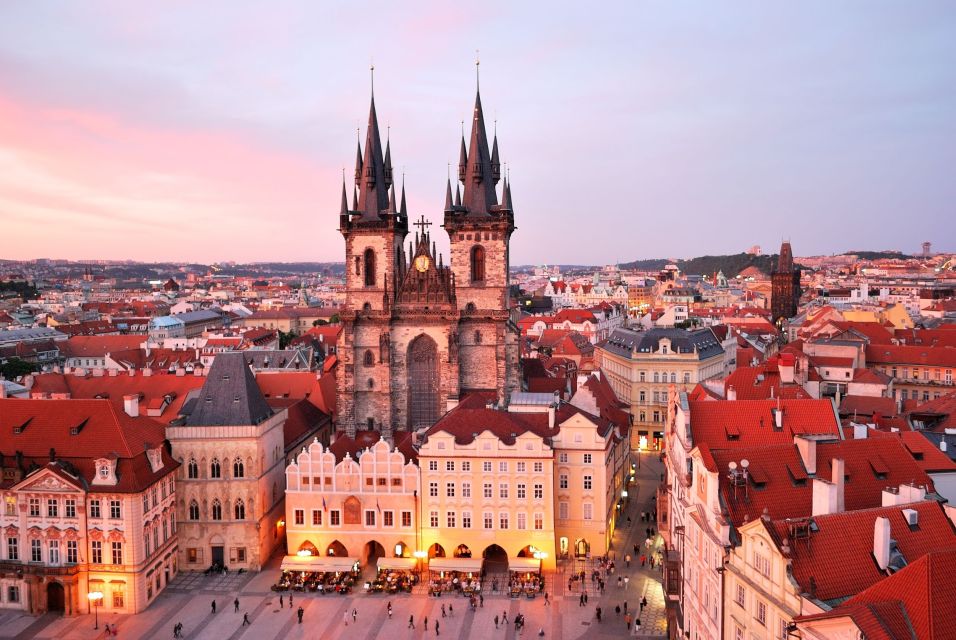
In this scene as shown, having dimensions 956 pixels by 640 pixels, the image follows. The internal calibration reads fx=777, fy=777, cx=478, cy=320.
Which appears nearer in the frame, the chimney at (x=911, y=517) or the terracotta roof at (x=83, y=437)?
the chimney at (x=911, y=517)

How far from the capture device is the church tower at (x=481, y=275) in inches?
3091

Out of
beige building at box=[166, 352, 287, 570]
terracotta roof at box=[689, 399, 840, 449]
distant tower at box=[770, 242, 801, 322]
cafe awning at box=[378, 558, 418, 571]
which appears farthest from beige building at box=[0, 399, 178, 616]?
distant tower at box=[770, 242, 801, 322]

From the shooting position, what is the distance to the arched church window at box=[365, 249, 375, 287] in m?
80.8

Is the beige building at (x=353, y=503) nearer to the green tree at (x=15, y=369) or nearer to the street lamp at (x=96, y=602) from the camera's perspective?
the street lamp at (x=96, y=602)

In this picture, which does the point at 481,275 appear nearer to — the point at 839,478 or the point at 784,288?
the point at 839,478

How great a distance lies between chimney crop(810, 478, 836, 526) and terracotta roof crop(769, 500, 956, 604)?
94.5 inches

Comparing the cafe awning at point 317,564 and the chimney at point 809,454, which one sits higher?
the chimney at point 809,454

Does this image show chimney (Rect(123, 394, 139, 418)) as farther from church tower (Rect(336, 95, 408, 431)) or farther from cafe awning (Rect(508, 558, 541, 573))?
cafe awning (Rect(508, 558, 541, 573))

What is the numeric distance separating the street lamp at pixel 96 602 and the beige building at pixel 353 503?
1319 centimetres

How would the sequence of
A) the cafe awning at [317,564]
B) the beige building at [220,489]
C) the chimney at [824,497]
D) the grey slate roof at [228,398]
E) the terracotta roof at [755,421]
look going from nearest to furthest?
the chimney at [824,497] < the terracotta roof at [755,421] < the cafe awning at [317,564] < the beige building at [220,489] < the grey slate roof at [228,398]

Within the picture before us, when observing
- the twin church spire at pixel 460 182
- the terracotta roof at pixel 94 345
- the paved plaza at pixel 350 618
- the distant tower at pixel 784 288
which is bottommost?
the paved plaza at pixel 350 618

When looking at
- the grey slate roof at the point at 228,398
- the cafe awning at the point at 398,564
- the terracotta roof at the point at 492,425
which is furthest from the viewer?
the grey slate roof at the point at 228,398

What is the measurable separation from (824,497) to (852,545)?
4.19m

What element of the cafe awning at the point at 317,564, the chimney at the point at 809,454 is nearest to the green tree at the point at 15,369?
the cafe awning at the point at 317,564
